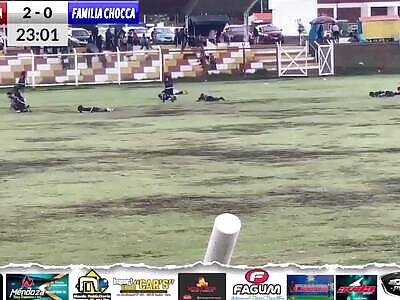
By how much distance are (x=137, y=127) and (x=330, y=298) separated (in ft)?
52.6

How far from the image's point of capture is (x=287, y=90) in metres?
30.3

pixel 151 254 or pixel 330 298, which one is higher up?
pixel 330 298

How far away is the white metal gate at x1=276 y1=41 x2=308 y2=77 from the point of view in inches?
1508

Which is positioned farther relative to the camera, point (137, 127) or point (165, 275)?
point (137, 127)

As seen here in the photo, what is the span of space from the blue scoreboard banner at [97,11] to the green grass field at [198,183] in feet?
10.5

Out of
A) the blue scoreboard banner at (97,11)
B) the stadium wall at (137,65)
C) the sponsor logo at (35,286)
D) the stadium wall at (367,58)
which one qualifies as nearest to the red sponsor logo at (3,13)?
the blue scoreboard banner at (97,11)

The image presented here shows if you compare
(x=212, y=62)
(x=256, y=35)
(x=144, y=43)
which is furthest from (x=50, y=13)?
(x=256, y=35)

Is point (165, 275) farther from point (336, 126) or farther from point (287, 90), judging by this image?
point (287, 90)

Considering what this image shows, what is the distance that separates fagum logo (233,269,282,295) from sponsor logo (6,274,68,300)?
0.61m

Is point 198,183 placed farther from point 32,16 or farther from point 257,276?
point 32,16

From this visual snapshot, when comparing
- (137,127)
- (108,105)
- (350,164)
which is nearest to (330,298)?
(350,164)

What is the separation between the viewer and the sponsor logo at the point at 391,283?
359 centimetres

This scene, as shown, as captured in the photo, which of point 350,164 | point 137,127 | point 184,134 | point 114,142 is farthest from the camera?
point 137,127

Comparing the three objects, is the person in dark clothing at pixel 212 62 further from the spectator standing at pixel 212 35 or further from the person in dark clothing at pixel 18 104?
the person in dark clothing at pixel 18 104
